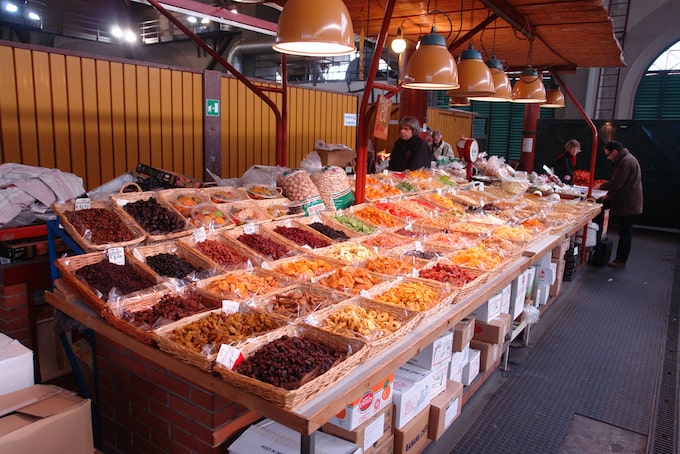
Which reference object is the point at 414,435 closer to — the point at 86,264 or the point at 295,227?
the point at 295,227

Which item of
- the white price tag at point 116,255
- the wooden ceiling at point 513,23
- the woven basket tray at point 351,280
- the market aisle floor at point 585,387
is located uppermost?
the wooden ceiling at point 513,23

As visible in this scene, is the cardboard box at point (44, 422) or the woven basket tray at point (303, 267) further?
the woven basket tray at point (303, 267)

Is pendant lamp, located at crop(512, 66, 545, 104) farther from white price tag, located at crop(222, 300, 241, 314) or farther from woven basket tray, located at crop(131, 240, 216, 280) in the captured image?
white price tag, located at crop(222, 300, 241, 314)

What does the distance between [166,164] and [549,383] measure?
499cm

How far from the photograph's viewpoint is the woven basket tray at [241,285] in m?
2.34

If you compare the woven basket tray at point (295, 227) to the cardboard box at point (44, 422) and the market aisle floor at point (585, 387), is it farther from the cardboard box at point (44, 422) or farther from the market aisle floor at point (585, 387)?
the cardboard box at point (44, 422)

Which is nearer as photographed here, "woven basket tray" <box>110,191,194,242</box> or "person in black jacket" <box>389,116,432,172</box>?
"woven basket tray" <box>110,191,194,242</box>

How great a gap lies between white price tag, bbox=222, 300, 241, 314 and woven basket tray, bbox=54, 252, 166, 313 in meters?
0.39

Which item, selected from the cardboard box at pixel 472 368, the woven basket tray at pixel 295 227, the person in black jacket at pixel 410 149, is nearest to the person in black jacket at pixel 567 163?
the person in black jacket at pixel 410 149

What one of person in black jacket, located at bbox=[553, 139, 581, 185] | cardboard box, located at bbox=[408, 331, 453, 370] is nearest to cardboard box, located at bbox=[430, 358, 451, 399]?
cardboard box, located at bbox=[408, 331, 453, 370]

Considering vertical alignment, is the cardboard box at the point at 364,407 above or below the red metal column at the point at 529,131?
below

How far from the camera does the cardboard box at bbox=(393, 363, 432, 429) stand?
97.3 inches

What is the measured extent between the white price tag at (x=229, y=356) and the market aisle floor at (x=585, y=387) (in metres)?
1.64

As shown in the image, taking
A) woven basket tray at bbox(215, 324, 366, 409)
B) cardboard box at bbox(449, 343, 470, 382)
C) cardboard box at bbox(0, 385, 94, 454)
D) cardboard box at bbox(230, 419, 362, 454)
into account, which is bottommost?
cardboard box at bbox(449, 343, 470, 382)
